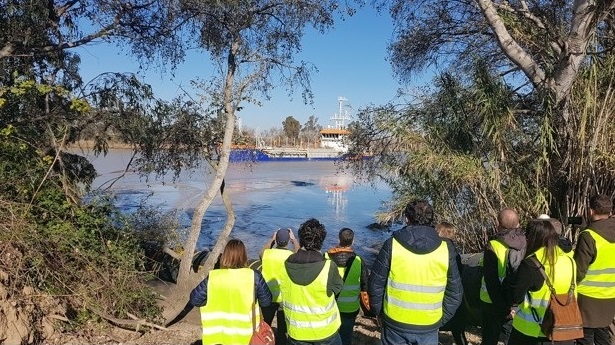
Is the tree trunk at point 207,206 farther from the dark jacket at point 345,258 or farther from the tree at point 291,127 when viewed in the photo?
the tree at point 291,127

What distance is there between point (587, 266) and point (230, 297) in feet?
9.64

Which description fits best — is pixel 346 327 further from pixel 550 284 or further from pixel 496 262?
pixel 550 284

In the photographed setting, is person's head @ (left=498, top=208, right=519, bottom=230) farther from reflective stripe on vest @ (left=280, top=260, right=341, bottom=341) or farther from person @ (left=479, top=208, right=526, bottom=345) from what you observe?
reflective stripe on vest @ (left=280, top=260, right=341, bottom=341)

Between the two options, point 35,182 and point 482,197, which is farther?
point 482,197

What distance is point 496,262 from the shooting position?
4344mm

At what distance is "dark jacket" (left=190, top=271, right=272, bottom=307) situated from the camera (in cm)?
371

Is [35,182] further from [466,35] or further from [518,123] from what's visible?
[466,35]

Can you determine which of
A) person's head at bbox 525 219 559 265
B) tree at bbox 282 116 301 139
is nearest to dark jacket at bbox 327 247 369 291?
person's head at bbox 525 219 559 265

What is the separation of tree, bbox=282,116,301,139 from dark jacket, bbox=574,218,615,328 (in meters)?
101

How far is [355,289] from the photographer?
15.7 feet

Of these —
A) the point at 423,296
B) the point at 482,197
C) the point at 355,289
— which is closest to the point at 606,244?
the point at 423,296

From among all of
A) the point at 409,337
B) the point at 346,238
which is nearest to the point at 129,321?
the point at 346,238

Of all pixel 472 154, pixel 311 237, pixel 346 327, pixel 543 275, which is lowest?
pixel 346 327

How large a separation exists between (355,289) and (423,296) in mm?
1222
